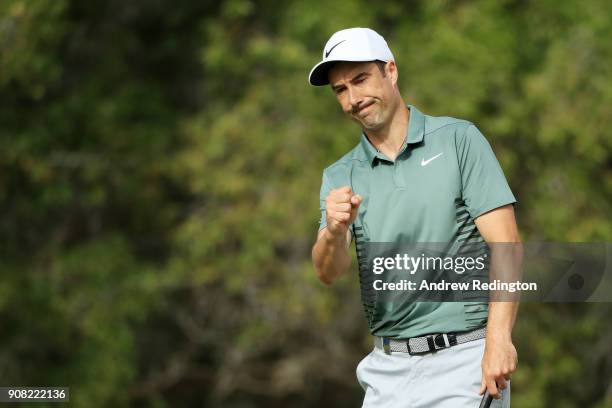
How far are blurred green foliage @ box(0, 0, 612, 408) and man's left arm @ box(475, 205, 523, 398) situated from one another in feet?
20.2

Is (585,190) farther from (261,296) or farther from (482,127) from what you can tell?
(261,296)

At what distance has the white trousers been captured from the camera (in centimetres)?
342

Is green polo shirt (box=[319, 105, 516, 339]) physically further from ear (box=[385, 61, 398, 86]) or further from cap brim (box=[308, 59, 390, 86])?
cap brim (box=[308, 59, 390, 86])

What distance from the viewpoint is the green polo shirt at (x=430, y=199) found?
344 centimetres

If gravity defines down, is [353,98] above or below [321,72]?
below

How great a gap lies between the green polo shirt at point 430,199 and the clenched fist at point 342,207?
0.94 ft

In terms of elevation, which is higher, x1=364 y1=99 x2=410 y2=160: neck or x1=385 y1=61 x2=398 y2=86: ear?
x1=385 y1=61 x2=398 y2=86: ear

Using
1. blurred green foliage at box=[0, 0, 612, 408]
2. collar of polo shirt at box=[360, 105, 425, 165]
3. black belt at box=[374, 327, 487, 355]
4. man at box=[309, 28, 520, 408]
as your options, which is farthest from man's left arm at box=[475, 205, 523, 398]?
blurred green foliage at box=[0, 0, 612, 408]

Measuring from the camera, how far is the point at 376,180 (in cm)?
361

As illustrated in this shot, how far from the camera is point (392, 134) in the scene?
3.62 meters

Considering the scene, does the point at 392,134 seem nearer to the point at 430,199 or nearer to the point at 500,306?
the point at 430,199

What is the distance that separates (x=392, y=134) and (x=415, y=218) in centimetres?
32

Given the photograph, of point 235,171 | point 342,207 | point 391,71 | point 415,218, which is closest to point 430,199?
point 415,218

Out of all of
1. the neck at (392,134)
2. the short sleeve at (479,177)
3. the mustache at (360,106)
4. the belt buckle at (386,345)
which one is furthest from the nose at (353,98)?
the belt buckle at (386,345)
